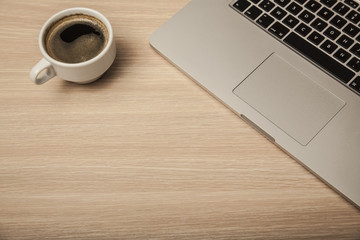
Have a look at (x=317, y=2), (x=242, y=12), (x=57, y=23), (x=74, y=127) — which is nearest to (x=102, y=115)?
(x=74, y=127)

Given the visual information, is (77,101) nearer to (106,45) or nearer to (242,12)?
(106,45)

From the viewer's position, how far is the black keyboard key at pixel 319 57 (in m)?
0.58

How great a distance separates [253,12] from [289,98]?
0.16 metres

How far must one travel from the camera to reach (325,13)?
0.62 m

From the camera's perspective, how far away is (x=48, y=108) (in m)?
0.60

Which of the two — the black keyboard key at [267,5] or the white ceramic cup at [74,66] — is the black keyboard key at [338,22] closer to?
the black keyboard key at [267,5]

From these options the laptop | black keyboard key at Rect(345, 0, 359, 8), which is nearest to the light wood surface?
the laptop

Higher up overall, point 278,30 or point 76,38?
point 278,30

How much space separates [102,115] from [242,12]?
0.90 feet

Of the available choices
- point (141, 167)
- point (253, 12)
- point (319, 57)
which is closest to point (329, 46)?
point (319, 57)

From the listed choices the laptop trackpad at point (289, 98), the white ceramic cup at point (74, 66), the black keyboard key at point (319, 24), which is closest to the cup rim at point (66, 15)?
the white ceramic cup at point (74, 66)

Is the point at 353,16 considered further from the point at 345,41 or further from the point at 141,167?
the point at 141,167

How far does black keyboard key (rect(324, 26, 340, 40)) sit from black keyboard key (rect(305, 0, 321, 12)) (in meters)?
0.04

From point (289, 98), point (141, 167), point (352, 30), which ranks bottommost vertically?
point (141, 167)
